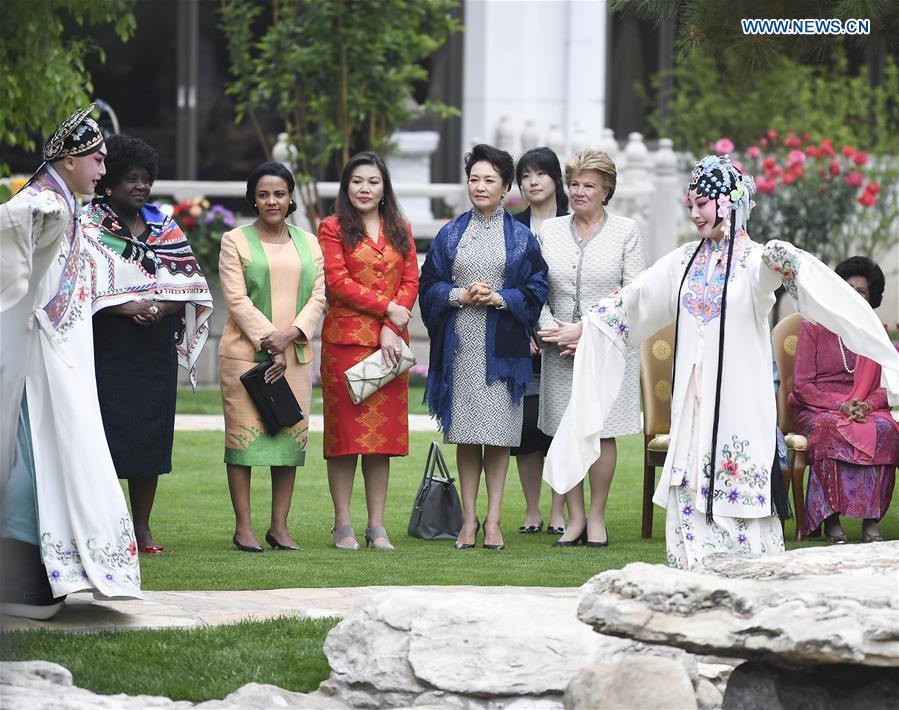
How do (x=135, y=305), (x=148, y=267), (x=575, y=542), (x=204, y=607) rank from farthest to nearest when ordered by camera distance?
(x=575, y=542) < (x=148, y=267) < (x=135, y=305) < (x=204, y=607)

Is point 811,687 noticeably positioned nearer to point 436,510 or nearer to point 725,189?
point 725,189

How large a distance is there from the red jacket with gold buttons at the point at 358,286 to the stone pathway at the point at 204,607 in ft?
5.02

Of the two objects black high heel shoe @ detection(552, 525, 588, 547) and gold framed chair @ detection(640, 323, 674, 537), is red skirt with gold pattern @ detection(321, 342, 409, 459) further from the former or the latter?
gold framed chair @ detection(640, 323, 674, 537)

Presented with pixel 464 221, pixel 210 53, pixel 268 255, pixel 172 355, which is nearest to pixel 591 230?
pixel 464 221

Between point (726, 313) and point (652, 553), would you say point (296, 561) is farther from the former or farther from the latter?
point (726, 313)

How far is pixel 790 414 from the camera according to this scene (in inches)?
346

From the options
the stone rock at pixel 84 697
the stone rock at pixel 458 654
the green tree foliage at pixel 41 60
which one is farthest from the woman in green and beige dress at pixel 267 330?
the stone rock at pixel 84 697

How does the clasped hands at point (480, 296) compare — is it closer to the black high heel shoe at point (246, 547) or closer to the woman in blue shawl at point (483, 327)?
the woman in blue shawl at point (483, 327)

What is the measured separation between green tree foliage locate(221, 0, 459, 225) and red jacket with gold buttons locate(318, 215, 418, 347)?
798cm

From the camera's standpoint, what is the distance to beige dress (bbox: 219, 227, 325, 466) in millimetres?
7816

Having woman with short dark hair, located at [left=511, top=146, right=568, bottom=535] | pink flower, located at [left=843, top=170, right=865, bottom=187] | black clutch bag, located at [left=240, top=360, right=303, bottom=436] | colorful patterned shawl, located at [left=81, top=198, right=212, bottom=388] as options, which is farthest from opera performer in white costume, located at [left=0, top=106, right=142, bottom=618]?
pink flower, located at [left=843, top=170, right=865, bottom=187]

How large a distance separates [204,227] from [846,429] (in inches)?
338

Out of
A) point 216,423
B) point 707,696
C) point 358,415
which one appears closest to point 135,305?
point 358,415

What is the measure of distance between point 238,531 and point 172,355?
88 centimetres
